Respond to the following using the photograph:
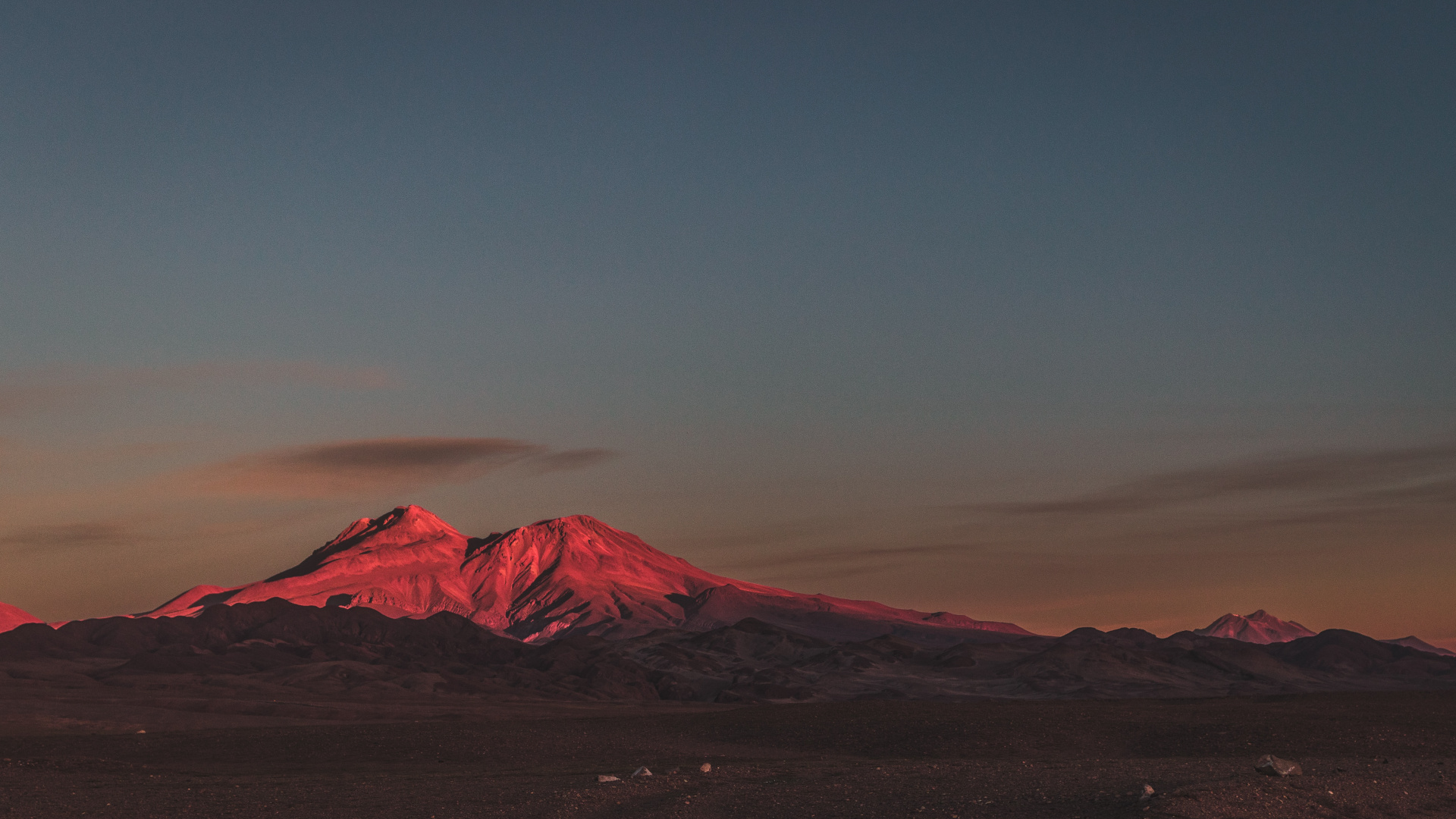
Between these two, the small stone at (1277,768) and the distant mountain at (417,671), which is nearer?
the small stone at (1277,768)

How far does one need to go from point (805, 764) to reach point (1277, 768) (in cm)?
1807

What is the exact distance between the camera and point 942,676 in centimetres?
19488

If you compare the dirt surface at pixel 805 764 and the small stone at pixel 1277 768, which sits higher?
the small stone at pixel 1277 768

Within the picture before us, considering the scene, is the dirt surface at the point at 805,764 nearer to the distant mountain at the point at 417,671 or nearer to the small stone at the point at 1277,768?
the small stone at the point at 1277,768

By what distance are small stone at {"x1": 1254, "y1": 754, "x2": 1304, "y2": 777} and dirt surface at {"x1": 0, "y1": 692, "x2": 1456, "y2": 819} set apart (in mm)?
328

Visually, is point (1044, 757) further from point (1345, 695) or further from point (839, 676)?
point (839, 676)

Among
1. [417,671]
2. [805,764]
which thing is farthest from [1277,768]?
[417,671]

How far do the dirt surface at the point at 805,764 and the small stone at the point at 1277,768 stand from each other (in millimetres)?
328

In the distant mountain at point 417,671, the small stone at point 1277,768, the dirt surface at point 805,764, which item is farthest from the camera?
the distant mountain at point 417,671

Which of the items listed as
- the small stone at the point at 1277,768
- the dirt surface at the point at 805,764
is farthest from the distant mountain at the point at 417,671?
the small stone at the point at 1277,768

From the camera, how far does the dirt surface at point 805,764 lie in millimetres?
27312

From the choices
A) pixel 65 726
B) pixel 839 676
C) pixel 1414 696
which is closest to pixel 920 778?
pixel 1414 696

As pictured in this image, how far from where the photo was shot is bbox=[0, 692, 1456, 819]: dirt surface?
2731cm

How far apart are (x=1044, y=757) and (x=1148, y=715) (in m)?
12.8
